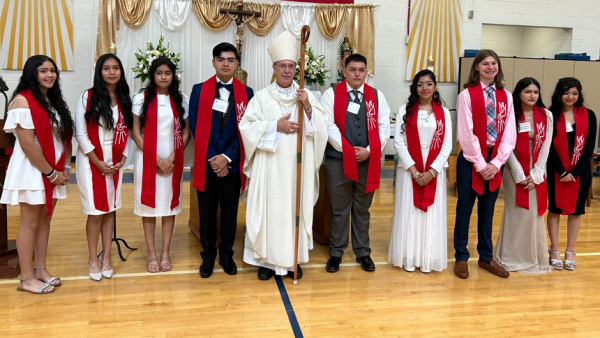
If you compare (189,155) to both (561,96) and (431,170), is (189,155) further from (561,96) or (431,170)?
(561,96)

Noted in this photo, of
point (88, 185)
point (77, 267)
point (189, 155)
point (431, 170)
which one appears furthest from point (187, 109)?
point (431, 170)

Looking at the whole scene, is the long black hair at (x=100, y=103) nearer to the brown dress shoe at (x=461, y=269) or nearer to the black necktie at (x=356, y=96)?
the black necktie at (x=356, y=96)

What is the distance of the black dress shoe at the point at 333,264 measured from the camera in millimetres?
3600

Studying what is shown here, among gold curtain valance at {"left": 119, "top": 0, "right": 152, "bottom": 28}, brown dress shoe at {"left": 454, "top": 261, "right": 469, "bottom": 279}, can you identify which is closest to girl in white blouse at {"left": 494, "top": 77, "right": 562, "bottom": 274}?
brown dress shoe at {"left": 454, "top": 261, "right": 469, "bottom": 279}

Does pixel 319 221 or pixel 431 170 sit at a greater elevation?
pixel 431 170

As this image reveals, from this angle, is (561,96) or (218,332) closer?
(218,332)

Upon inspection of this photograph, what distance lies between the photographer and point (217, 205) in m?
3.47

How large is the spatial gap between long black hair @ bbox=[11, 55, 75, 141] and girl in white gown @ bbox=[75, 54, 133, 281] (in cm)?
8

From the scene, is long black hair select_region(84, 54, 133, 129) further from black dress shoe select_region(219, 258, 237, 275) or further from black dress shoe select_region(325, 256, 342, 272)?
black dress shoe select_region(325, 256, 342, 272)

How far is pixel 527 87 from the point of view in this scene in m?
3.47

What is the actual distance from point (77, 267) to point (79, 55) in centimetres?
524

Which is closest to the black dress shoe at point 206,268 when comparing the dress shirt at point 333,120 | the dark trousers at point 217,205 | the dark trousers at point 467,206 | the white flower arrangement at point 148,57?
the dark trousers at point 217,205

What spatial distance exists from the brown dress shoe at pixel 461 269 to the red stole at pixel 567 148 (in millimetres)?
884

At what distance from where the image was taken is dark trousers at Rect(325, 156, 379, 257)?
3.54 metres
